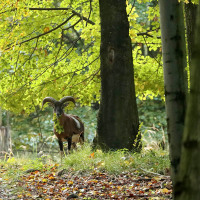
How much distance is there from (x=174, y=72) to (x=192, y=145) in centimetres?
202

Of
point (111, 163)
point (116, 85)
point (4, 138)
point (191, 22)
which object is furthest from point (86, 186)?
point (4, 138)

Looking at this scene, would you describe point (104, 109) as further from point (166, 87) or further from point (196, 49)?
point (196, 49)

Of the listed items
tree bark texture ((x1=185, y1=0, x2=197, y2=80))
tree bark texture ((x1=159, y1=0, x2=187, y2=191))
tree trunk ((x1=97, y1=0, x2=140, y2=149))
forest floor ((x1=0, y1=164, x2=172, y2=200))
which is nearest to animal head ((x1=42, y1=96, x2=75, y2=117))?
tree trunk ((x1=97, y1=0, x2=140, y2=149))

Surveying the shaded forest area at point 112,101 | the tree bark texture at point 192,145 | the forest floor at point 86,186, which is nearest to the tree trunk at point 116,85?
the shaded forest area at point 112,101

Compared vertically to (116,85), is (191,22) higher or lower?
higher

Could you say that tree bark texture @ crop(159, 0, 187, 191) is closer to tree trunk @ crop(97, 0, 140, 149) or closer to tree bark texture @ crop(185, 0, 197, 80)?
tree bark texture @ crop(185, 0, 197, 80)

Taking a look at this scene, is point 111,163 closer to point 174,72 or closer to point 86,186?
point 86,186

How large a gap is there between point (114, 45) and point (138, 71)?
3172mm

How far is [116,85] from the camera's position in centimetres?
930

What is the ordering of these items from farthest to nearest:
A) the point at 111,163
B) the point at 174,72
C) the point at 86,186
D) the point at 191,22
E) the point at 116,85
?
the point at 116,85 → the point at 191,22 → the point at 111,163 → the point at 86,186 → the point at 174,72

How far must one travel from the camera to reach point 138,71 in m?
12.4

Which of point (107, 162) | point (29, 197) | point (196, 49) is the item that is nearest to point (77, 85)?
point (107, 162)

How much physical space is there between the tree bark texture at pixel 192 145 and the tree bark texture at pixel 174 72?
176cm

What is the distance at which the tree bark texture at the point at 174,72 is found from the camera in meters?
4.39
